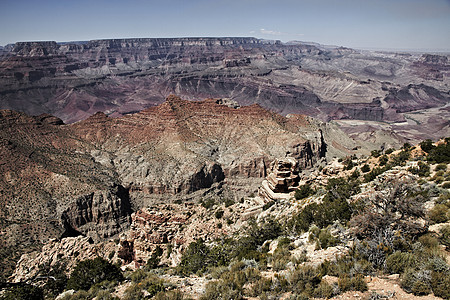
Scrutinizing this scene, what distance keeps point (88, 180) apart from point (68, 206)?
841cm

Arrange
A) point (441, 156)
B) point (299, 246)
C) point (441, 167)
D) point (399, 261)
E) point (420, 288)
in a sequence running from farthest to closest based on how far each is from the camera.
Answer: point (441, 156), point (441, 167), point (299, 246), point (399, 261), point (420, 288)

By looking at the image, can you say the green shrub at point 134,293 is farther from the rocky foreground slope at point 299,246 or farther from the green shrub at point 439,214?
the green shrub at point 439,214

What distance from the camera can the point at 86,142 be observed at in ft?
248

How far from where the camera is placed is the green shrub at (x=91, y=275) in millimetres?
20812

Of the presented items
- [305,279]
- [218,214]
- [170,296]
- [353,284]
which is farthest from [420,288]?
[218,214]

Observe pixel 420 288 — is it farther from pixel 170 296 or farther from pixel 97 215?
pixel 97 215

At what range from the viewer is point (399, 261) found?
11.9 metres

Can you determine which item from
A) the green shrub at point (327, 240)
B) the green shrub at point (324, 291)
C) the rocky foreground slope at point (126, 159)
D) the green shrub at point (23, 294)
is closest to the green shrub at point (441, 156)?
the green shrub at point (327, 240)

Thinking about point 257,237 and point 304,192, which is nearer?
point 257,237

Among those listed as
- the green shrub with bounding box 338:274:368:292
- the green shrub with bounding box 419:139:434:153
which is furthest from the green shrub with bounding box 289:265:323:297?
the green shrub with bounding box 419:139:434:153

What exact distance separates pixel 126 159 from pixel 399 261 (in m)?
70.2

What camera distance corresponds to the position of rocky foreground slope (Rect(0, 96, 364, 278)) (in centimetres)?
5034

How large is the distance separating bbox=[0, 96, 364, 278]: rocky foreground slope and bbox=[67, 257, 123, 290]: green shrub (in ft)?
73.0

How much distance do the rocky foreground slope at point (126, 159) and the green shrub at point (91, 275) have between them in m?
22.2
